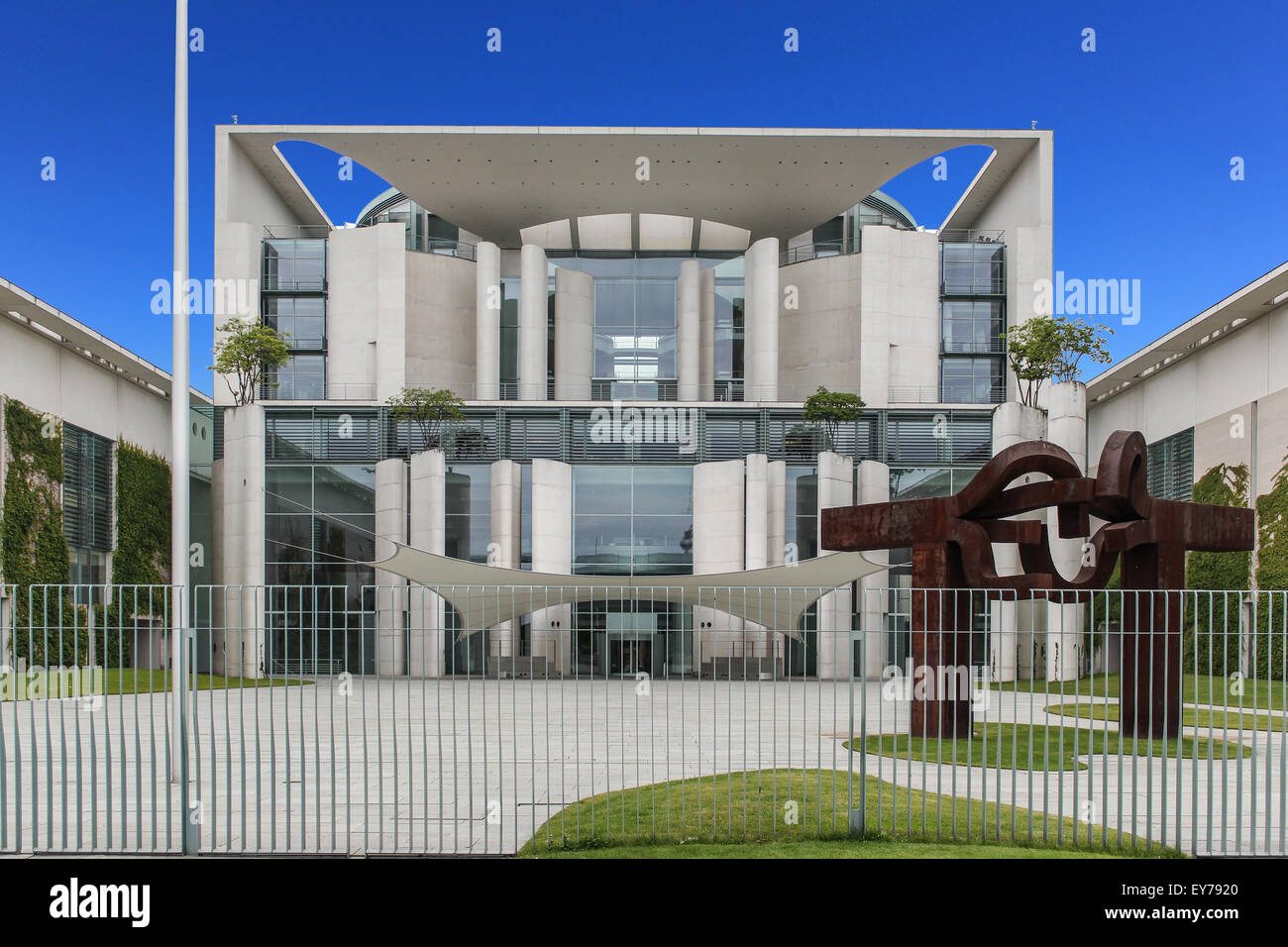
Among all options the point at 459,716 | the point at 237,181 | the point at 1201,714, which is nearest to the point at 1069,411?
the point at 1201,714

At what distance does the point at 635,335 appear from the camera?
36.8 metres

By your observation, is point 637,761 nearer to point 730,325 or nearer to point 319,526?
point 319,526

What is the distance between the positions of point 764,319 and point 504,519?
38.7ft

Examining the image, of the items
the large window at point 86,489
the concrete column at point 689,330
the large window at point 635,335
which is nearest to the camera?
the large window at point 86,489

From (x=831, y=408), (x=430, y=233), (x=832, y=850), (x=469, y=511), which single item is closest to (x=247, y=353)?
(x=469, y=511)

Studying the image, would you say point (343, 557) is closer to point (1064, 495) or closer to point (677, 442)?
point (677, 442)

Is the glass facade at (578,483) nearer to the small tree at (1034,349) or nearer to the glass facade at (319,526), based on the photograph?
the glass facade at (319,526)

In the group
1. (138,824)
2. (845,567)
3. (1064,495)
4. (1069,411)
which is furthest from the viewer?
(1069,411)

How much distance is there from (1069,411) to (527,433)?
1672 centimetres

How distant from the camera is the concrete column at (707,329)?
122 feet

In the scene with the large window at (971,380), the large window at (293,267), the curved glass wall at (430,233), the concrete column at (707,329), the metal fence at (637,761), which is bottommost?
the metal fence at (637,761)

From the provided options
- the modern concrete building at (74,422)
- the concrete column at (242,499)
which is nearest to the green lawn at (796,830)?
the modern concrete building at (74,422)

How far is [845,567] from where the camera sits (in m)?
22.6

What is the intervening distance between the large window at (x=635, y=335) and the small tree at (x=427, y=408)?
710 cm
